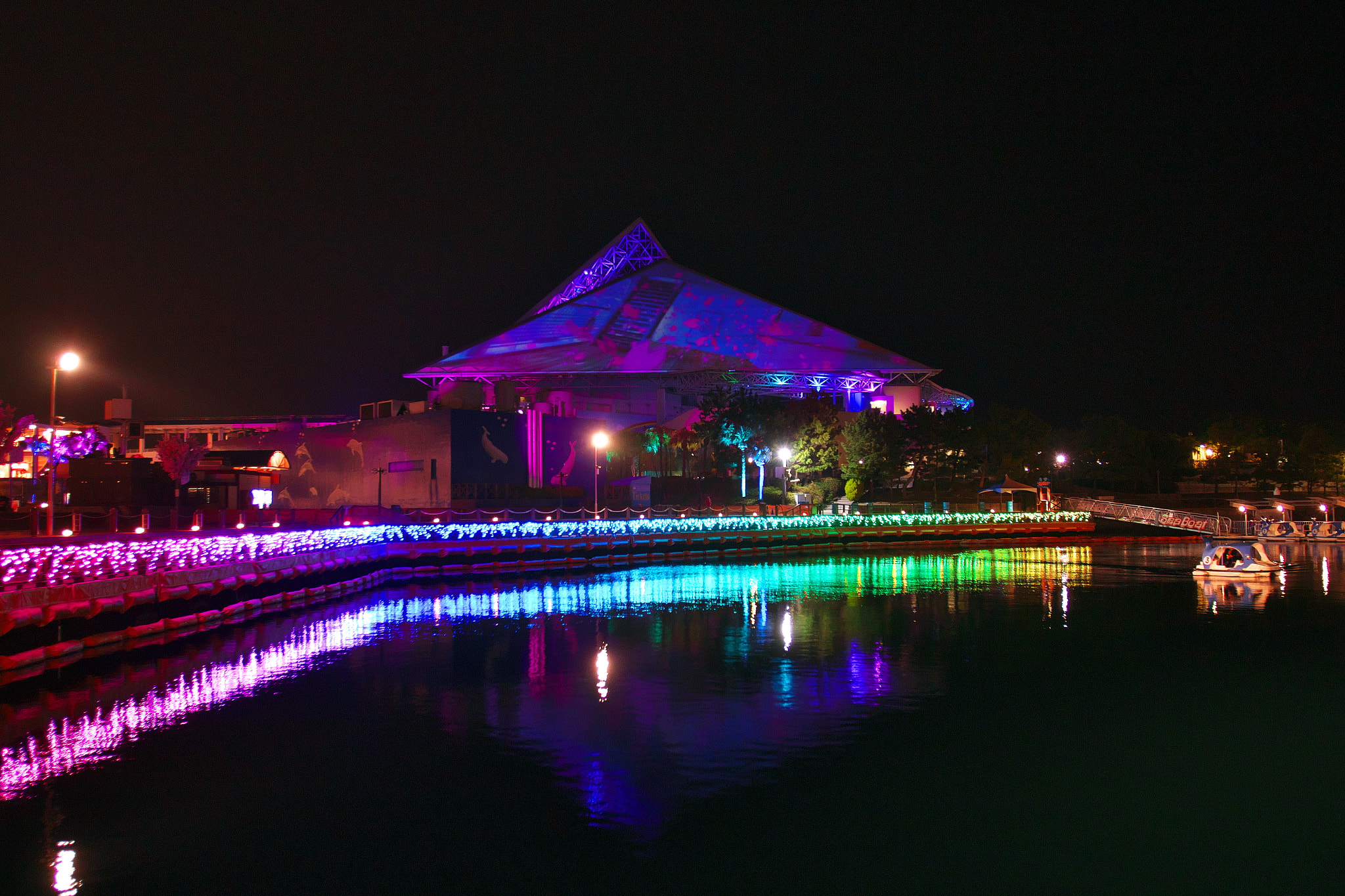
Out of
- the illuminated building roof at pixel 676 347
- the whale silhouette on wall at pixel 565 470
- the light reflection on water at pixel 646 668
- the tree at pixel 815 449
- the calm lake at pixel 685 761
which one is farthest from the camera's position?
the illuminated building roof at pixel 676 347

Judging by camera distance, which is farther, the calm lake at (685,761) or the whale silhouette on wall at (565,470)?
the whale silhouette on wall at (565,470)

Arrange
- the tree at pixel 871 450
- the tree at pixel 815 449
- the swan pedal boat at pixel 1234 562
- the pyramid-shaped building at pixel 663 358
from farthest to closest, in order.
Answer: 1. the pyramid-shaped building at pixel 663 358
2. the tree at pixel 871 450
3. the tree at pixel 815 449
4. the swan pedal boat at pixel 1234 562

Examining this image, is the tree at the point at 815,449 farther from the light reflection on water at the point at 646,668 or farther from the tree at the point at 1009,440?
the light reflection on water at the point at 646,668

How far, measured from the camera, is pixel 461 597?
26.8 meters

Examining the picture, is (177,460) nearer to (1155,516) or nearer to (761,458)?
(761,458)

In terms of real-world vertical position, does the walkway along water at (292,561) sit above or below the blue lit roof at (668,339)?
below

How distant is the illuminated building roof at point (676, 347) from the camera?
73312mm

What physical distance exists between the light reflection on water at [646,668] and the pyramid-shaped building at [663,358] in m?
42.3

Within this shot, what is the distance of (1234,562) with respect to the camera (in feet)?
105

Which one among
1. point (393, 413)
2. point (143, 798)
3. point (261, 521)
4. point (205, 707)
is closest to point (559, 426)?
point (393, 413)

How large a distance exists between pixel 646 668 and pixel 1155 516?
53.5 metres

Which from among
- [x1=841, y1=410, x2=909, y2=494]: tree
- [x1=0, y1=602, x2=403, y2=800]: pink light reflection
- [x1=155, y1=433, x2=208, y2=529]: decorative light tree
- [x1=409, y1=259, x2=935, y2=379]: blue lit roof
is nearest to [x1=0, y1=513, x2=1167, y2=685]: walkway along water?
[x1=0, y1=602, x2=403, y2=800]: pink light reflection

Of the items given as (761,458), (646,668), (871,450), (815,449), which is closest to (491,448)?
(761,458)

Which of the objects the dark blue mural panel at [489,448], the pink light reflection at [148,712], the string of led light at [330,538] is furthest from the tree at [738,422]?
the pink light reflection at [148,712]
